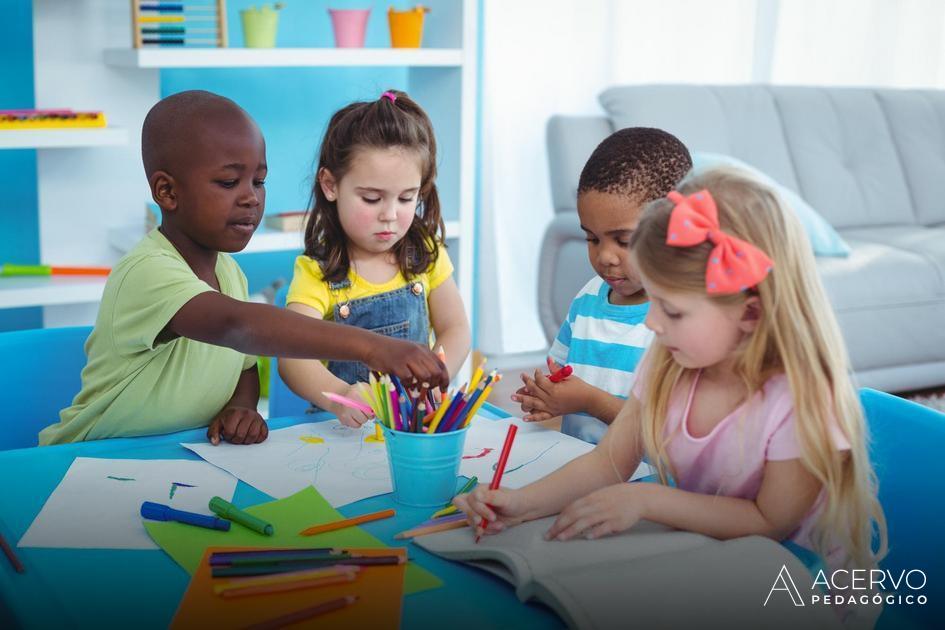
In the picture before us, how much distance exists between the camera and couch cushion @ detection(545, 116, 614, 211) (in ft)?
10.2

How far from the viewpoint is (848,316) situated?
9.86ft

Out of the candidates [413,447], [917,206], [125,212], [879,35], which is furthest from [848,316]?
[413,447]

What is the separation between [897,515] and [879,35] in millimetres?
3636

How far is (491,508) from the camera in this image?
95cm

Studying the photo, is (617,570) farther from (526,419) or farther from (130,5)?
(130,5)

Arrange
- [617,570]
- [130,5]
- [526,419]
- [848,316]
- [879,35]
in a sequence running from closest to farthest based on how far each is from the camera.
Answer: [617,570] < [526,419] < [130,5] < [848,316] < [879,35]

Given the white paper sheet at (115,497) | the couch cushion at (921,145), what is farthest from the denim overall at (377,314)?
the couch cushion at (921,145)

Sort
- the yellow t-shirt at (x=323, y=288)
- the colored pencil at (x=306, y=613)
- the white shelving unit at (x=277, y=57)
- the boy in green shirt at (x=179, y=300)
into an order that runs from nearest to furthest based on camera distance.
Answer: the colored pencil at (x=306, y=613) → the boy in green shirt at (x=179, y=300) → the yellow t-shirt at (x=323, y=288) → the white shelving unit at (x=277, y=57)

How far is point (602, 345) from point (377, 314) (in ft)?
1.19

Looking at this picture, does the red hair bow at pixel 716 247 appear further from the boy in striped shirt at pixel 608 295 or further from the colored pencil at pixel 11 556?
the colored pencil at pixel 11 556

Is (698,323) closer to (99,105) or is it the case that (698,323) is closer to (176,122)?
(176,122)

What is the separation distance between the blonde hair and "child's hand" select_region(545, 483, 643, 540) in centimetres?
16

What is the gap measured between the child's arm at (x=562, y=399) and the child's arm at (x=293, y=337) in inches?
8.3

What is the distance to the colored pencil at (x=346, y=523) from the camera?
942 millimetres
